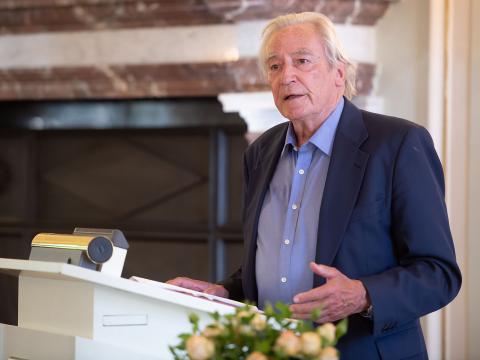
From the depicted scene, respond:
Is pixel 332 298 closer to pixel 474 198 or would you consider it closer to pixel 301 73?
pixel 301 73

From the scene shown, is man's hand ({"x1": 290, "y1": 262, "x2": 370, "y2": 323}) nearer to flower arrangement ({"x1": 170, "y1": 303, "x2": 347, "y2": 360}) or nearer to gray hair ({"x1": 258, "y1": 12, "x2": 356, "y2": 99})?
flower arrangement ({"x1": 170, "y1": 303, "x2": 347, "y2": 360})

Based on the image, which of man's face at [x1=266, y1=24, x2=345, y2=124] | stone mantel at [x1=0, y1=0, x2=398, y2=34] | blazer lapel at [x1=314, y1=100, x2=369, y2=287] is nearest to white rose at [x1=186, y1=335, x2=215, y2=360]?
blazer lapel at [x1=314, y1=100, x2=369, y2=287]

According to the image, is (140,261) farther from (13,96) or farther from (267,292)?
(267,292)

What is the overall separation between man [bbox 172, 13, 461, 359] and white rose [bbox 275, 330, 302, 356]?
46 centimetres

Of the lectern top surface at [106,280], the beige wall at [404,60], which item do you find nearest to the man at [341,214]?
the lectern top surface at [106,280]

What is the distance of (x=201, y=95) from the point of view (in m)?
3.92

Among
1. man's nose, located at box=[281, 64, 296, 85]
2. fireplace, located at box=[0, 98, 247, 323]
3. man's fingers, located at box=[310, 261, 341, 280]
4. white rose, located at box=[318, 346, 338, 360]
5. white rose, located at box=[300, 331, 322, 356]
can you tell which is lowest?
white rose, located at box=[318, 346, 338, 360]

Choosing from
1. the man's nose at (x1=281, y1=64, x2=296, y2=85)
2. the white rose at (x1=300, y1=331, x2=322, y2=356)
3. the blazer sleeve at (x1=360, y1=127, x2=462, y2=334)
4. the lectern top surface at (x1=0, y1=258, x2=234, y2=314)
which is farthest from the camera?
the man's nose at (x1=281, y1=64, x2=296, y2=85)

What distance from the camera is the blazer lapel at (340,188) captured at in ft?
5.95

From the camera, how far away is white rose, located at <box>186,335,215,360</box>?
1.05 metres

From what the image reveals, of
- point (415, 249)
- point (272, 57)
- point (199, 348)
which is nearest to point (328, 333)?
point (199, 348)

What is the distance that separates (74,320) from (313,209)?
0.71 metres

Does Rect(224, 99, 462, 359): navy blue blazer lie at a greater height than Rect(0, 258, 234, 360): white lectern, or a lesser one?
greater

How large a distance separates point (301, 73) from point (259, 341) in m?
1.02
